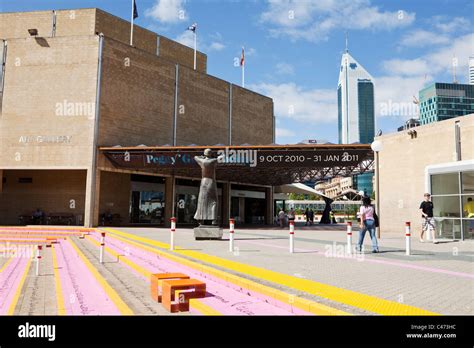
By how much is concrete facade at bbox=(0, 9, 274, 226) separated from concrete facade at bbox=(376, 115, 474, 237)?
18085mm

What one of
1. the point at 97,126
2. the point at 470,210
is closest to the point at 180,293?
the point at 470,210

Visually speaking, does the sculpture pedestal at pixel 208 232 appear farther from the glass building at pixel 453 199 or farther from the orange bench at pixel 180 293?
the glass building at pixel 453 199

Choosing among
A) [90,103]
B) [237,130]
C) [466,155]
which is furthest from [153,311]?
[237,130]

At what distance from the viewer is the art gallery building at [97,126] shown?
27062 mm

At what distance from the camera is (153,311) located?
5961 mm

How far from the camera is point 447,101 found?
150250 mm

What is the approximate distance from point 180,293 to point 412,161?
1598 centimetres

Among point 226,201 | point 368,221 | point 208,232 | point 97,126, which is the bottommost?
point 208,232

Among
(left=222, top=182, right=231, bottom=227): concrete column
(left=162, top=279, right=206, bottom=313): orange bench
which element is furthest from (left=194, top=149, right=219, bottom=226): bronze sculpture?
(left=222, top=182, right=231, bottom=227): concrete column

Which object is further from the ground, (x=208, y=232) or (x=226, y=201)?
(x=226, y=201)

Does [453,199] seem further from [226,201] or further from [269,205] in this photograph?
[269,205]
